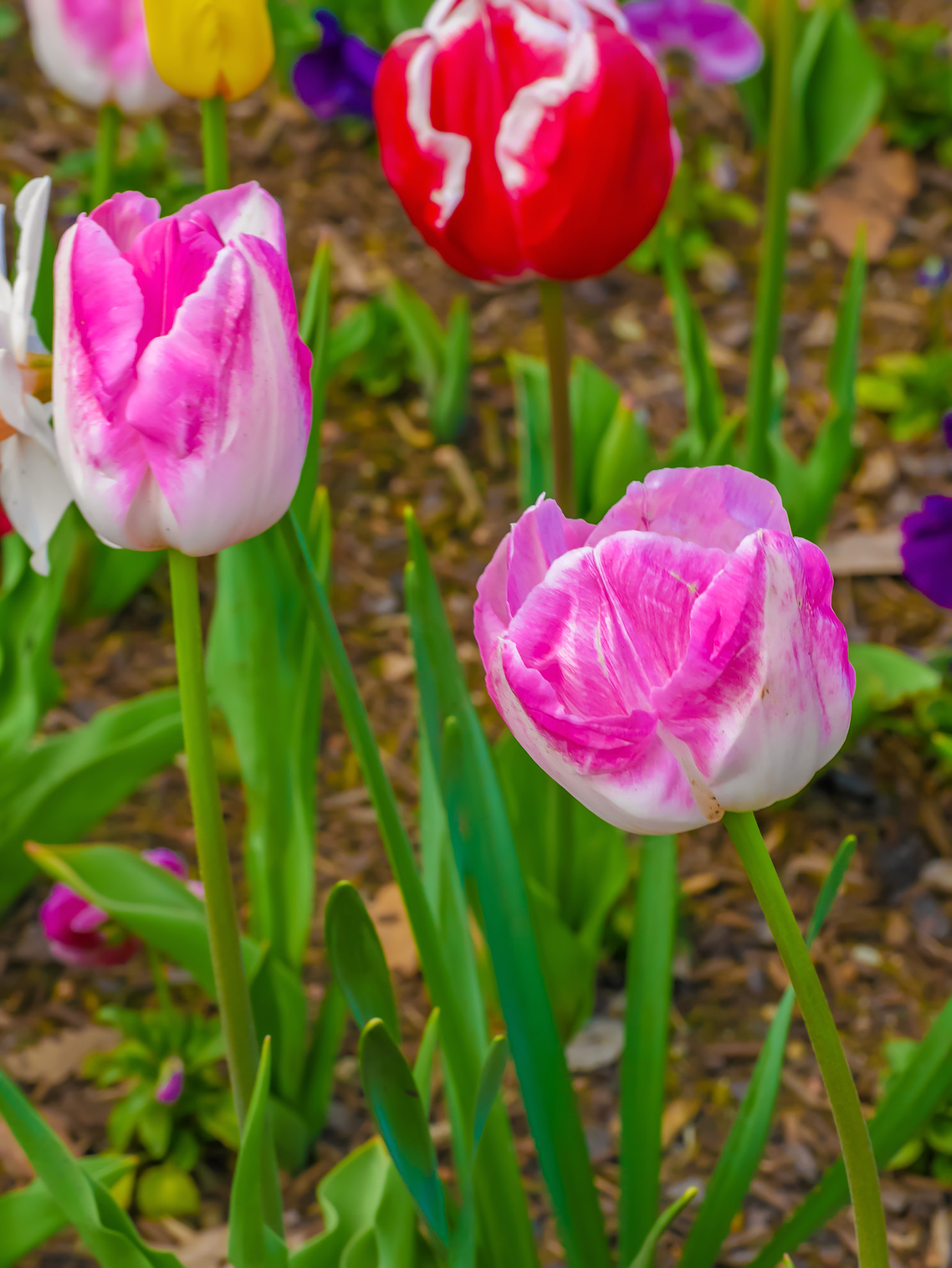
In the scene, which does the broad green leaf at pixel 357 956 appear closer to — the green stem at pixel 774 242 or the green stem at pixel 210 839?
the green stem at pixel 210 839

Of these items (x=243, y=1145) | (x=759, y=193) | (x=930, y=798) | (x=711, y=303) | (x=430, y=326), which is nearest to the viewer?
(x=243, y=1145)

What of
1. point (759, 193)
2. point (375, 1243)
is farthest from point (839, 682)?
point (759, 193)

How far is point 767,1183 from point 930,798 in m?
0.54

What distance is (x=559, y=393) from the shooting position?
105 centimetres

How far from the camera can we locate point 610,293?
234 cm

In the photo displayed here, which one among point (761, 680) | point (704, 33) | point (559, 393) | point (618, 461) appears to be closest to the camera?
point (761, 680)

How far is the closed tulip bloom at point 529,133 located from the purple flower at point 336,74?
1114mm

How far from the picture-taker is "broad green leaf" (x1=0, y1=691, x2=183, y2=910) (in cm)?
121

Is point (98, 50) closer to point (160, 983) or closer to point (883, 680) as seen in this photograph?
point (160, 983)

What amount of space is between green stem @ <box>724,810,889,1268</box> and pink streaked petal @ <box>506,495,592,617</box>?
0.13m

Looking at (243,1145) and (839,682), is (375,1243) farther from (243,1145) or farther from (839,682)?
(839,682)

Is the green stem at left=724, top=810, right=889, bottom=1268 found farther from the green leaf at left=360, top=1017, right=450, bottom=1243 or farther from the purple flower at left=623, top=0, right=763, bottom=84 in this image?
the purple flower at left=623, top=0, right=763, bottom=84

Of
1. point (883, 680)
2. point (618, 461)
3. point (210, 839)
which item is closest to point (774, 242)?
point (618, 461)

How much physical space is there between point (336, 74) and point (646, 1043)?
1668mm
